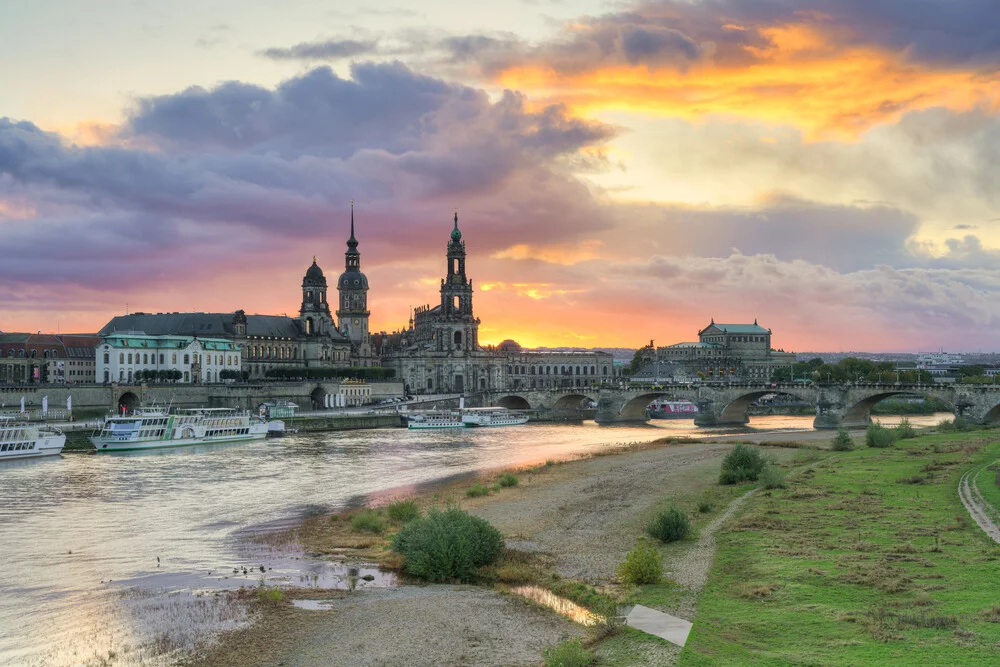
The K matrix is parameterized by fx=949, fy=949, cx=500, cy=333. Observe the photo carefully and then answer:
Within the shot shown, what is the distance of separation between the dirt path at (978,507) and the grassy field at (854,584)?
0.37 meters

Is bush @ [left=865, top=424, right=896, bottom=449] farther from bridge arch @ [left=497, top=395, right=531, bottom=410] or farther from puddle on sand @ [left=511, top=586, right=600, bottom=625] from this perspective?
bridge arch @ [left=497, top=395, right=531, bottom=410]

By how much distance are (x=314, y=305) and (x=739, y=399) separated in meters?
86.0

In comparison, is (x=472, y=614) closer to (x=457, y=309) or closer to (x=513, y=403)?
(x=513, y=403)

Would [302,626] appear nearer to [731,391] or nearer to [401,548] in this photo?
[401,548]

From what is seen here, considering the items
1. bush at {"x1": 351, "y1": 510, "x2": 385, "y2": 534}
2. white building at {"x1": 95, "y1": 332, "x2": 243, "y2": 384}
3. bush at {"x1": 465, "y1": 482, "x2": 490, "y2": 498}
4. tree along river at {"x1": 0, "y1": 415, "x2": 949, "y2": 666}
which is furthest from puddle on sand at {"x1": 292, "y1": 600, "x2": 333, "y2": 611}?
white building at {"x1": 95, "y1": 332, "x2": 243, "y2": 384}

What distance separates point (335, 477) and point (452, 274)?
394 feet

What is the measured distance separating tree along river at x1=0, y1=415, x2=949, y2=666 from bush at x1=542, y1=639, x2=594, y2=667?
870 centimetres

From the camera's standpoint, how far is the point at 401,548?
29625 millimetres

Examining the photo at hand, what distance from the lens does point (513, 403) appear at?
14188 cm

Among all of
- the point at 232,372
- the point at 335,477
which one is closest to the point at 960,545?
the point at 335,477

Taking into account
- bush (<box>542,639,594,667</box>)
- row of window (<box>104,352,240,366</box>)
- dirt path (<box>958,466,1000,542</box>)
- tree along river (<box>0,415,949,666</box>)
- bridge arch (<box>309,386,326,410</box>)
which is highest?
row of window (<box>104,352,240,366</box>)

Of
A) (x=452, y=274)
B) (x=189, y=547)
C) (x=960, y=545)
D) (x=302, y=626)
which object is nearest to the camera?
(x=302, y=626)

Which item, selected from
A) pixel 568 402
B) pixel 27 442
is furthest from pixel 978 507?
pixel 568 402

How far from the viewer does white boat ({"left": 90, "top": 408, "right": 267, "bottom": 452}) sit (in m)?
73.5
